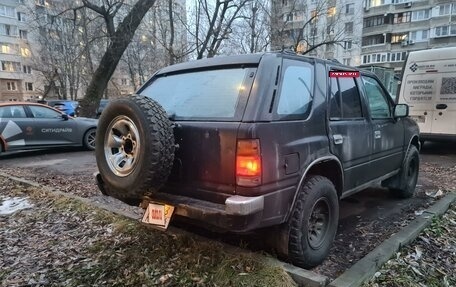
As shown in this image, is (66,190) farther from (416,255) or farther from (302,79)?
(416,255)

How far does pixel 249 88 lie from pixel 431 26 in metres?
45.8

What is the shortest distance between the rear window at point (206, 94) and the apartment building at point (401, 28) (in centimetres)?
4071

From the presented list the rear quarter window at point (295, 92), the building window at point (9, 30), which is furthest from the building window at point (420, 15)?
the building window at point (9, 30)

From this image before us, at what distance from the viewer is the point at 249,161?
2461 millimetres

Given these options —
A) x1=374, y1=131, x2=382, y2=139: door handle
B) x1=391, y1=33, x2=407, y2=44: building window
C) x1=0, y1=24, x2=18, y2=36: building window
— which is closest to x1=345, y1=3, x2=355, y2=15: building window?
x1=391, y1=33, x2=407, y2=44: building window

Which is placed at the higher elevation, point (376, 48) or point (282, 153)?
point (376, 48)

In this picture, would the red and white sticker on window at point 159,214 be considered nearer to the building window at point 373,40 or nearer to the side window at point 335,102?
the side window at point 335,102

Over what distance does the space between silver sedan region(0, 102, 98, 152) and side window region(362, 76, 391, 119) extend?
8.09 meters

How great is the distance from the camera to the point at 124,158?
281 centimetres

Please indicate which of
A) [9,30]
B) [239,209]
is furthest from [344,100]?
[9,30]

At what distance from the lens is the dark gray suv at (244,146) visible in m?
2.50

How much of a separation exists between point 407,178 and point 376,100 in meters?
1.48

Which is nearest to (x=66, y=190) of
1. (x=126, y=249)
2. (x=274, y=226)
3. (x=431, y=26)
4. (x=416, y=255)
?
(x=126, y=249)

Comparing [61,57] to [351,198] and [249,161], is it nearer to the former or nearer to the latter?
[351,198]
